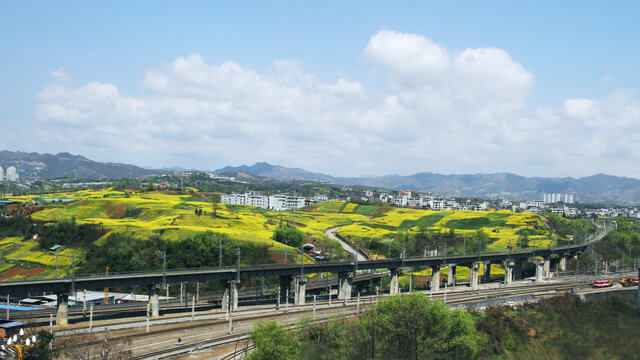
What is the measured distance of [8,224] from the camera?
141 meters

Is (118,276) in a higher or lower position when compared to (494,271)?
higher

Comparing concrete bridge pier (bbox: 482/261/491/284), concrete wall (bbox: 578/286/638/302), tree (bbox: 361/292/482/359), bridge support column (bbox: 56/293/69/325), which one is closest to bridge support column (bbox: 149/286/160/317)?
bridge support column (bbox: 56/293/69/325)

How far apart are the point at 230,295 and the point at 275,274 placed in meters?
9.23

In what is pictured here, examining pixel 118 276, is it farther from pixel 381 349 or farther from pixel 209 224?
pixel 209 224

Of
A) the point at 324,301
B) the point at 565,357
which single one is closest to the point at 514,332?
the point at 565,357

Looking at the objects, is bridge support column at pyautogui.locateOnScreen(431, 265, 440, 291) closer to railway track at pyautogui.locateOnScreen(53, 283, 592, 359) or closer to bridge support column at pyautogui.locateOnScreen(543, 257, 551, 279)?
railway track at pyautogui.locateOnScreen(53, 283, 592, 359)

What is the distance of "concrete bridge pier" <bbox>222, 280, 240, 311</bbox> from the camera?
3194 inches

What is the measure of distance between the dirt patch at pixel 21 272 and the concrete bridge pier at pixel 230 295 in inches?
1995

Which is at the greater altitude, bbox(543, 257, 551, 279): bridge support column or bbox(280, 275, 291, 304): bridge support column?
bbox(280, 275, 291, 304): bridge support column

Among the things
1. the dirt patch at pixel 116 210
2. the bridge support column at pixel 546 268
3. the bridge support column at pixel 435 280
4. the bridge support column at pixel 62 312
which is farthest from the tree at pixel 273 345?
the dirt patch at pixel 116 210

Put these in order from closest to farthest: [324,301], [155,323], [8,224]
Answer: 1. [155,323]
2. [324,301]
3. [8,224]

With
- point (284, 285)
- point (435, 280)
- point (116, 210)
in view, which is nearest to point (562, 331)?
point (284, 285)

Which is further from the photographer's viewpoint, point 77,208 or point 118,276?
point 77,208

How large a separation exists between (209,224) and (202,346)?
10101 centimetres
